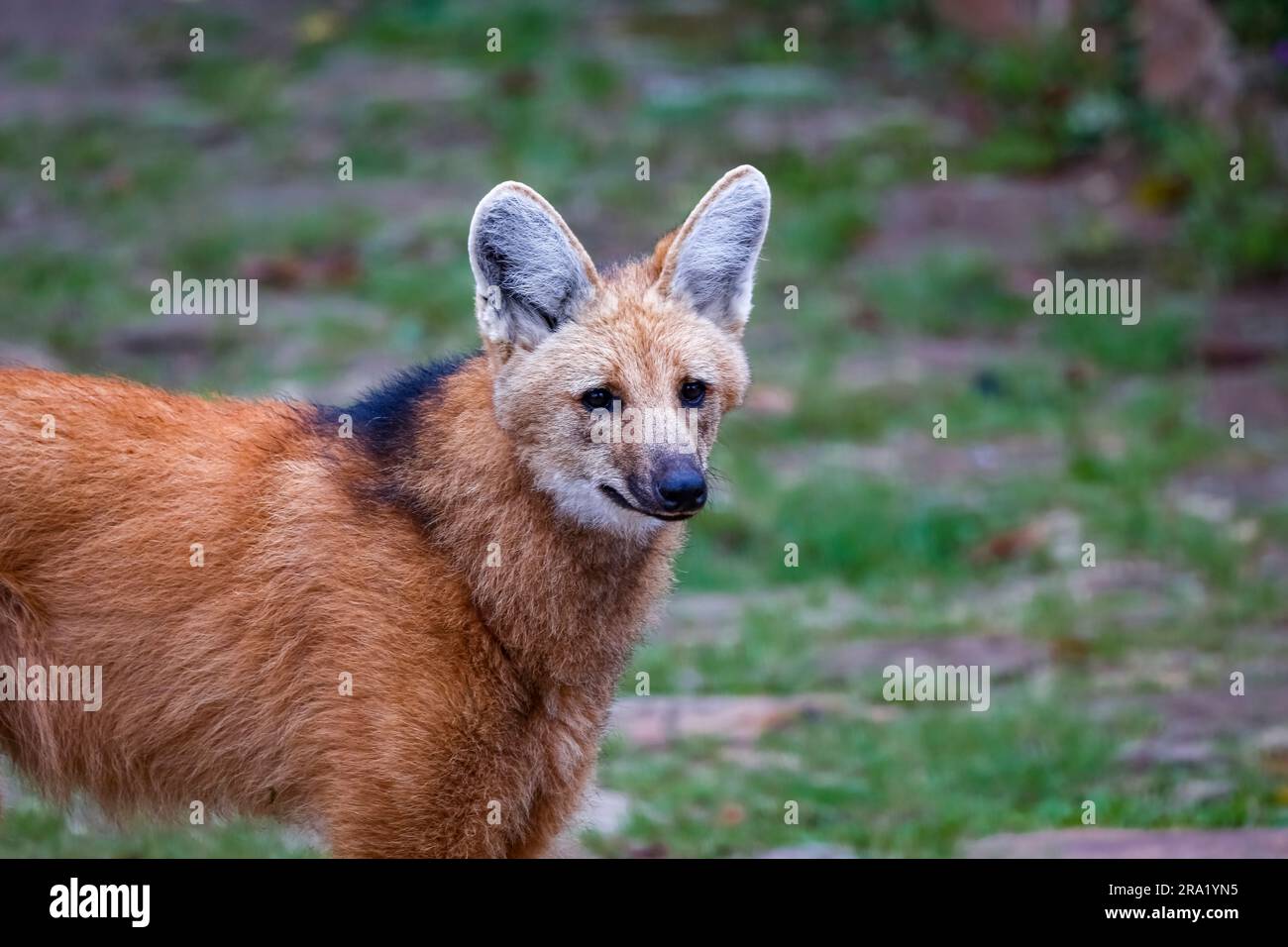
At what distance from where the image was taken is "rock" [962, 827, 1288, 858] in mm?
4727

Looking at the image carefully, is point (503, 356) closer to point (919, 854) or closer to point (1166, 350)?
point (919, 854)

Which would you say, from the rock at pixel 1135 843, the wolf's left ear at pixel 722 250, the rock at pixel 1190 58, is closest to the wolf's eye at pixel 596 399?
the wolf's left ear at pixel 722 250

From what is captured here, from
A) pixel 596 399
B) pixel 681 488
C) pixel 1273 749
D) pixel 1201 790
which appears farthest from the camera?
pixel 1273 749

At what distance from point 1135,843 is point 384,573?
7.66 ft

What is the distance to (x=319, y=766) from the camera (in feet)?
12.5

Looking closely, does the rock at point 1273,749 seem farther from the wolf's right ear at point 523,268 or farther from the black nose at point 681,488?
the wolf's right ear at point 523,268

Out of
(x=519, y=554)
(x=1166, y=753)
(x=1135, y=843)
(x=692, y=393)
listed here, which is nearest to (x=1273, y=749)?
(x=1166, y=753)

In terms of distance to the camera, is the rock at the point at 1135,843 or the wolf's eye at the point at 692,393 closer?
the wolf's eye at the point at 692,393

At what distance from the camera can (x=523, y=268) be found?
3932 millimetres

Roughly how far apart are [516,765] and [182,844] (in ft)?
5.09

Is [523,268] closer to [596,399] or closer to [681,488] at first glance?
[596,399]

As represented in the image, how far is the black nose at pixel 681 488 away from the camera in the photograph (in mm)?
3725

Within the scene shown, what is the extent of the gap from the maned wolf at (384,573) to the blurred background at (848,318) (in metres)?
0.47
